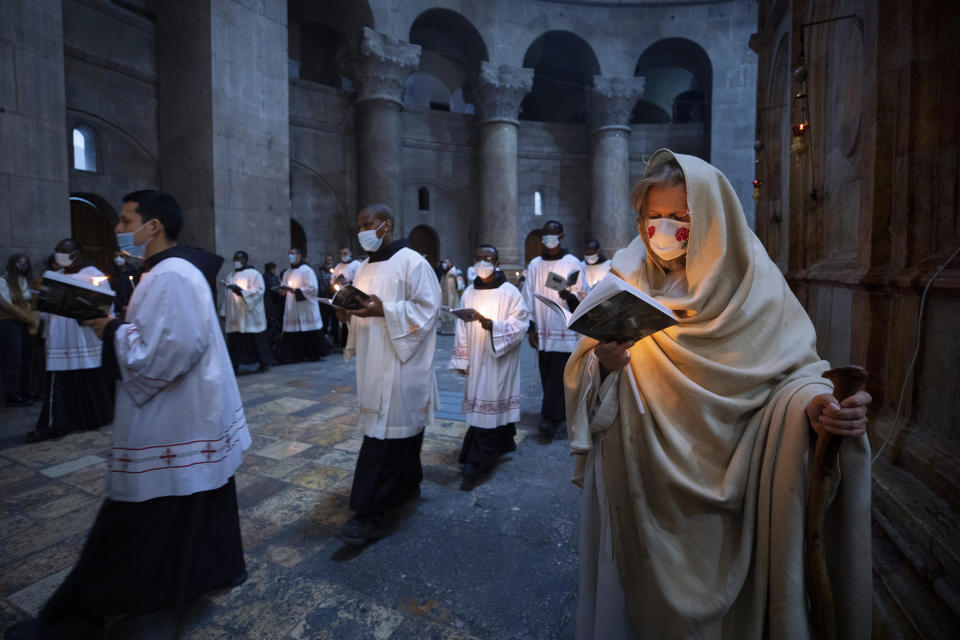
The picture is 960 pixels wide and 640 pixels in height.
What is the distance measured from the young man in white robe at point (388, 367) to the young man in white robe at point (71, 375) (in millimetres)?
3636

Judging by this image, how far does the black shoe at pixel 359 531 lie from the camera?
3080mm

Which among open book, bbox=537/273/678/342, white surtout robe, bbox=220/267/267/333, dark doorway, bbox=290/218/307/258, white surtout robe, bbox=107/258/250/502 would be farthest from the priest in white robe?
open book, bbox=537/273/678/342

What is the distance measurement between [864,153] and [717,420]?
9.07ft

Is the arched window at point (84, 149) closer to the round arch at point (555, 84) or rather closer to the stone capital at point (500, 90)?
the stone capital at point (500, 90)

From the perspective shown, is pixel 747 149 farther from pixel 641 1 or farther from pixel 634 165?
pixel 641 1

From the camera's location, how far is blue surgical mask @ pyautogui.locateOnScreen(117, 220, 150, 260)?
8.06ft

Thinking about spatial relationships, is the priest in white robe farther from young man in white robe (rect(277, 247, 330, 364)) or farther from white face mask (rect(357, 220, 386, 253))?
white face mask (rect(357, 220, 386, 253))

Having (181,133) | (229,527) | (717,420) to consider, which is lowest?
(229,527)

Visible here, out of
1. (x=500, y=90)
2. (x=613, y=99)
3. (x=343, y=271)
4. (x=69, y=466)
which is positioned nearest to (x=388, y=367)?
(x=69, y=466)

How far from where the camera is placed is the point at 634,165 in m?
19.2

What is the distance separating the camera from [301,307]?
991cm

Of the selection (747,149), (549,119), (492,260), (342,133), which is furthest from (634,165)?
(492,260)

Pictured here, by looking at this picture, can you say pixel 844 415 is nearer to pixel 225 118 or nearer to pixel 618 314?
pixel 618 314

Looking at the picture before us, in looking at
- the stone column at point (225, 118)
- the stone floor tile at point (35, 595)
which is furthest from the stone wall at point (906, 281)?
the stone column at point (225, 118)
